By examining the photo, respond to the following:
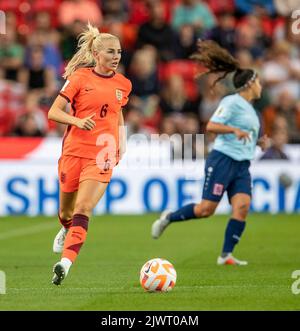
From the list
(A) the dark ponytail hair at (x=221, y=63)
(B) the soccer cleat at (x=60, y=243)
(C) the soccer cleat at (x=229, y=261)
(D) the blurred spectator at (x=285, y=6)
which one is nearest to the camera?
(B) the soccer cleat at (x=60, y=243)

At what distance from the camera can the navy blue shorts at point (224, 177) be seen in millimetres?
11109

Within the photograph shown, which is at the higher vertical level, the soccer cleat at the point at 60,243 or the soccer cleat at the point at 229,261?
the soccer cleat at the point at 60,243

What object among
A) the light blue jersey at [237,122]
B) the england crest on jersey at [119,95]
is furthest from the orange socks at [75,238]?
the light blue jersey at [237,122]

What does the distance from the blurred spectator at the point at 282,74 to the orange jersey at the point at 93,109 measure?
1092 centimetres

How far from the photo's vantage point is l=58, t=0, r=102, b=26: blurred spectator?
20922mm

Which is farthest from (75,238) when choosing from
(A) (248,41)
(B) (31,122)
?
(A) (248,41)

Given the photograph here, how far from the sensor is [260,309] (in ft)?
24.8

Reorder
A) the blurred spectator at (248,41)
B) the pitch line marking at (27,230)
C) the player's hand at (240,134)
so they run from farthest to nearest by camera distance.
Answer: the blurred spectator at (248,41) < the pitch line marking at (27,230) < the player's hand at (240,134)

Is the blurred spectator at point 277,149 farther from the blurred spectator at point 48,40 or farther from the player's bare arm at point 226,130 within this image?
the player's bare arm at point 226,130

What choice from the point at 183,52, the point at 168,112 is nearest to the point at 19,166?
the point at 168,112

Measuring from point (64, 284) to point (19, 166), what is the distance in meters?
8.53

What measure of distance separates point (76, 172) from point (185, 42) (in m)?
11.3

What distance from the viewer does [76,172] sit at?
9.31 meters

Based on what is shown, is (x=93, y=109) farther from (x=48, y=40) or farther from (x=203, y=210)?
(x=48, y=40)
